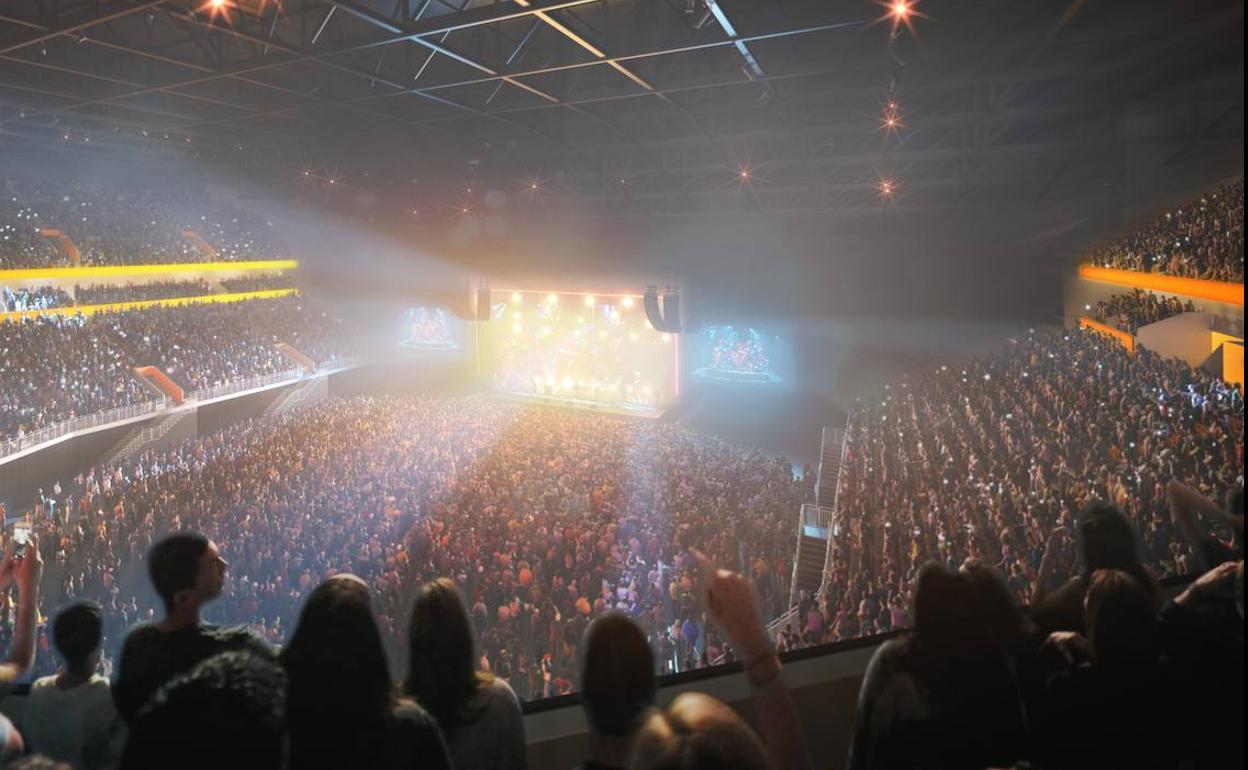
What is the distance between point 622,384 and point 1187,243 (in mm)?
13256

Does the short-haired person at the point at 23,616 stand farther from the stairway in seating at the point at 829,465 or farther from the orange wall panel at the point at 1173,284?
the stairway in seating at the point at 829,465

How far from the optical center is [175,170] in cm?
2330

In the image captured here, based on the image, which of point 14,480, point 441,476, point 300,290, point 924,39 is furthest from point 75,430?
point 924,39

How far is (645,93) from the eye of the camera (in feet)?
34.1

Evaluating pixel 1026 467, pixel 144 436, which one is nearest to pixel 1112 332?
pixel 1026 467

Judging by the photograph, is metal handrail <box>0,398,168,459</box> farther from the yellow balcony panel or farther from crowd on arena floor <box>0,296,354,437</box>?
the yellow balcony panel

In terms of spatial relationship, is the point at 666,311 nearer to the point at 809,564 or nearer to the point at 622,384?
the point at 622,384

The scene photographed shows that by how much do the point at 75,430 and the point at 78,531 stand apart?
6658 mm

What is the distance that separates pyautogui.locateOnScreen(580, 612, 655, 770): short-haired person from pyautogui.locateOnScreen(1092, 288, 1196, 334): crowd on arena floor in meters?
7.33

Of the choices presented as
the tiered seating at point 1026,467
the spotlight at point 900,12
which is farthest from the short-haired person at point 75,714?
the spotlight at point 900,12

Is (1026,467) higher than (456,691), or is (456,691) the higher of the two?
(456,691)

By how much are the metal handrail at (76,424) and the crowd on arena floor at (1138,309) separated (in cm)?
1770

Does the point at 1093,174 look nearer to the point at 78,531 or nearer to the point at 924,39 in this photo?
the point at 924,39

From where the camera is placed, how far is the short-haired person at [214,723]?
95 cm
